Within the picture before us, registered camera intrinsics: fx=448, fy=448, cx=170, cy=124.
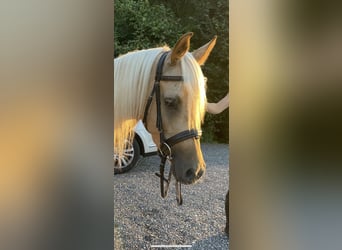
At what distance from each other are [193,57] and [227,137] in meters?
0.38

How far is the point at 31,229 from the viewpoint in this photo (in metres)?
1.92

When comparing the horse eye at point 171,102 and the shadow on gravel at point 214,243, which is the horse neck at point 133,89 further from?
the shadow on gravel at point 214,243

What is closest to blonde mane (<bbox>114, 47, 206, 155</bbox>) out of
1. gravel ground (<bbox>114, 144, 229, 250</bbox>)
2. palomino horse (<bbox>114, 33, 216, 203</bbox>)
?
palomino horse (<bbox>114, 33, 216, 203</bbox>)

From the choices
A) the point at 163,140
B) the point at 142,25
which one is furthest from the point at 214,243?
the point at 142,25

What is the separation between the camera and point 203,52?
1.94 meters

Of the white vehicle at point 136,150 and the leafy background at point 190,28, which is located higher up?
the leafy background at point 190,28

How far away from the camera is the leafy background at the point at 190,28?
75.7 inches

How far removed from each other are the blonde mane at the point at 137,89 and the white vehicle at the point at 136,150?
0.09 ft

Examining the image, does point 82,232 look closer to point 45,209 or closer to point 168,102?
point 45,209

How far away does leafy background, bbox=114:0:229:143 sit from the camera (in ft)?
6.31

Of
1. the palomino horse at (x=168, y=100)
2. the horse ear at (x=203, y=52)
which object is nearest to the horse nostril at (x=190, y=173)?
the palomino horse at (x=168, y=100)

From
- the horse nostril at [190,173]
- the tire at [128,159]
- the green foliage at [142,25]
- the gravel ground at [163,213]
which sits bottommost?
the gravel ground at [163,213]

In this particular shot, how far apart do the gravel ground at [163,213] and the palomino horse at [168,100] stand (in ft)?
0.22

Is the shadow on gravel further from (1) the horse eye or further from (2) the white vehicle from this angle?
(1) the horse eye
